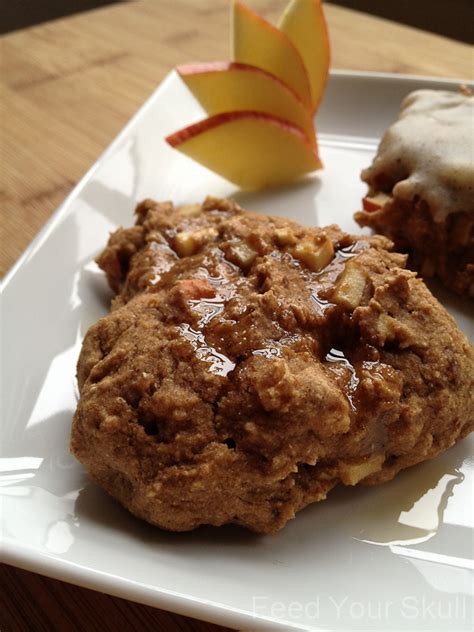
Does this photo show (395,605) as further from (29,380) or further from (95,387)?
(29,380)

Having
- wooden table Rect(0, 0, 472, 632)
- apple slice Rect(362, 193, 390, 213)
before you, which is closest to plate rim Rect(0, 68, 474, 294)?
wooden table Rect(0, 0, 472, 632)

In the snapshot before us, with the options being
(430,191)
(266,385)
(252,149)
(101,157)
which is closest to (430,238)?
(430,191)

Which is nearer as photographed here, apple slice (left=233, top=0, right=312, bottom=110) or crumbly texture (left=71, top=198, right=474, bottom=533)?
crumbly texture (left=71, top=198, right=474, bottom=533)

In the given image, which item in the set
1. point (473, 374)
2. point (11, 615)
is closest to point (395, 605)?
point (473, 374)

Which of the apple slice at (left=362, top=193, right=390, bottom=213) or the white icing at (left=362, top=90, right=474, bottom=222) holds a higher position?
the white icing at (left=362, top=90, right=474, bottom=222)

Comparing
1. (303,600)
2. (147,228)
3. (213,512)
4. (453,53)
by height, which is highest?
(147,228)

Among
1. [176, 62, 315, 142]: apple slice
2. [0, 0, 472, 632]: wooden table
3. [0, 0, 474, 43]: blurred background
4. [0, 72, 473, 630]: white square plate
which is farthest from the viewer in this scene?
[0, 0, 474, 43]: blurred background

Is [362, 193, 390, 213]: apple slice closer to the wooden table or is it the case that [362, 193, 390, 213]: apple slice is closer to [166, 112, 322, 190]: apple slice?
[166, 112, 322, 190]: apple slice
